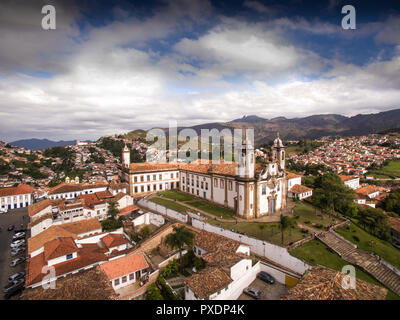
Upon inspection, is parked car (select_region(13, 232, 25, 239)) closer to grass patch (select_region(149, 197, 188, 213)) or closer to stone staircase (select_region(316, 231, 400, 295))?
grass patch (select_region(149, 197, 188, 213))

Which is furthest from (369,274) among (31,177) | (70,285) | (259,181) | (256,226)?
(31,177)

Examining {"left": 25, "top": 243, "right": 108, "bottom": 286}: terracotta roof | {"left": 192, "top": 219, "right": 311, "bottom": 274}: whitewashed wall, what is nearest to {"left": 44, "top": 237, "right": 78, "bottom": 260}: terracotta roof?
{"left": 25, "top": 243, "right": 108, "bottom": 286}: terracotta roof

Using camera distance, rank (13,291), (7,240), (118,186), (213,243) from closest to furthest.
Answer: (13,291), (213,243), (7,240), (118,186)

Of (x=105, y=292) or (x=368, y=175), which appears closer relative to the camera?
(x=105, y=292)

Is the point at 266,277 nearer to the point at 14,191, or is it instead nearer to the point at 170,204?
the point at 170,204

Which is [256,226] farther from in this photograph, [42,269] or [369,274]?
[42,269]

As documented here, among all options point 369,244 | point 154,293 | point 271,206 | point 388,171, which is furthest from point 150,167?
point 388,171
